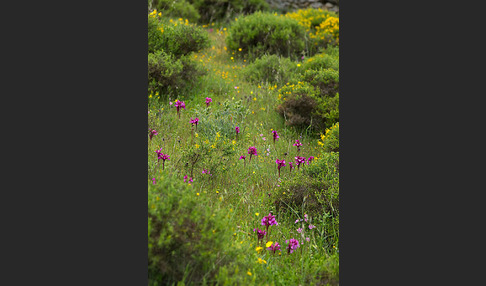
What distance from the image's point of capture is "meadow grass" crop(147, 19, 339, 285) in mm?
2988

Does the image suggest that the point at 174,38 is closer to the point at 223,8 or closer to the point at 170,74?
the point at 170,74

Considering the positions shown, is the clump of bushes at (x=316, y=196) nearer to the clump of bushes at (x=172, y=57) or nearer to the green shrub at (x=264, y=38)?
the clump of bushes at (x=172, y=57)

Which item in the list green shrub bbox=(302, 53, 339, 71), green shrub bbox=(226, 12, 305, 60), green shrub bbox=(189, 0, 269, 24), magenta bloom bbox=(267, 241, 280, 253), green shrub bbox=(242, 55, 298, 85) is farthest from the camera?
green shrub bbox=(189, 0, 269, 24)

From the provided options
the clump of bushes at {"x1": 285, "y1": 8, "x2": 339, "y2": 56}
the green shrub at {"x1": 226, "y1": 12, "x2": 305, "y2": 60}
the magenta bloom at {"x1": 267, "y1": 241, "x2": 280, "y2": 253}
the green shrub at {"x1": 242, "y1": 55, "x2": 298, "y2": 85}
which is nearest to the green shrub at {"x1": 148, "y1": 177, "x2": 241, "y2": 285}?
the magenta bloom at {"x1": 267, "y1": 241, "x2": 280, "y2": 253}

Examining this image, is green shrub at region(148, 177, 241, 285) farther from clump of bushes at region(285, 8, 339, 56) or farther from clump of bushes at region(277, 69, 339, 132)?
clump of bushes at region(285, 8, 339, 56)

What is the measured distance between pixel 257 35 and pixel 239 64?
1.02 metres

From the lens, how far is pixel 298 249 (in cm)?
339

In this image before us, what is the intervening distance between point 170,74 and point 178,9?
181 inches

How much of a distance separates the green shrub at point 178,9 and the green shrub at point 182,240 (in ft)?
21.8

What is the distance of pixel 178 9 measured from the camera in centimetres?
985

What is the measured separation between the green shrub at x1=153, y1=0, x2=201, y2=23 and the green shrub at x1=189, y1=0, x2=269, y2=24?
59 centimetres

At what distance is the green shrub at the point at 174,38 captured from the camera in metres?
6.31

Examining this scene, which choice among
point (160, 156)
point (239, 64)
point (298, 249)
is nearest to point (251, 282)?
point (298, 249)

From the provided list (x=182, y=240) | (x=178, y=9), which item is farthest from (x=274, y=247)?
(x=178, y=9)
